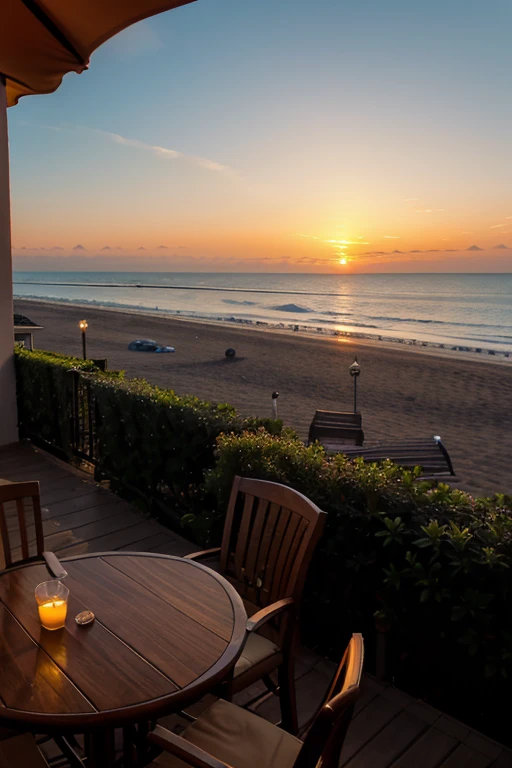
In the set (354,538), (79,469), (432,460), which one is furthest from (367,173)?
(354,538)

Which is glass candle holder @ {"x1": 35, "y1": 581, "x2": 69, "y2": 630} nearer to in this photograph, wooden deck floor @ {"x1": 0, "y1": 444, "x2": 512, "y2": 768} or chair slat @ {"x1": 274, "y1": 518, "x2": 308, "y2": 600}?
chair slat @ {"x1": 274, "y1": 518, "x2": 308, "y2": 600}

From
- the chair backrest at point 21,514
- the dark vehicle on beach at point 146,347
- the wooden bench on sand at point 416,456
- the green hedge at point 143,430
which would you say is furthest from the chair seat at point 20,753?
the dark vehicle on beach at point 146,347

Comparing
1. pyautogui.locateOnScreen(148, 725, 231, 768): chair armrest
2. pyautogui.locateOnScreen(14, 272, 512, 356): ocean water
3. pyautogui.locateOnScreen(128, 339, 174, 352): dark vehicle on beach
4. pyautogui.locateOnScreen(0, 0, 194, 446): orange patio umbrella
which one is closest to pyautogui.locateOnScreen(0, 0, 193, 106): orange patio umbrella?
pyautogui.locateOnScreen(0, 0, 194, 446): orange patio umbrella

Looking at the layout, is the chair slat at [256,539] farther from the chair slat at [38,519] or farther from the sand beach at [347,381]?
the sand beach at [347,381]

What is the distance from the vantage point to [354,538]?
255 cm

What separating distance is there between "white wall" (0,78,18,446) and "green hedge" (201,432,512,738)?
4768 millimetres

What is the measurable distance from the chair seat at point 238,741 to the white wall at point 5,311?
5732 millimetres

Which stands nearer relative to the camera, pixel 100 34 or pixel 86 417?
pixel 100 34

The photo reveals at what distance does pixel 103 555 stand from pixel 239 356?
18.1 meters

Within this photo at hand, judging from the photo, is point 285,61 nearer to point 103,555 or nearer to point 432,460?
point 432,460

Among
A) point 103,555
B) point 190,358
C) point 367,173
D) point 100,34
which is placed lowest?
point 190,358

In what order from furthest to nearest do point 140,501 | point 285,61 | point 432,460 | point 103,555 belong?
point 285,61 → point 432,460 → point 140,501 → point 103,555

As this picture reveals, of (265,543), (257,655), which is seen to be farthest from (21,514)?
(257,655)

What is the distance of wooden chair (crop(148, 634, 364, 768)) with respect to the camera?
101 cm
